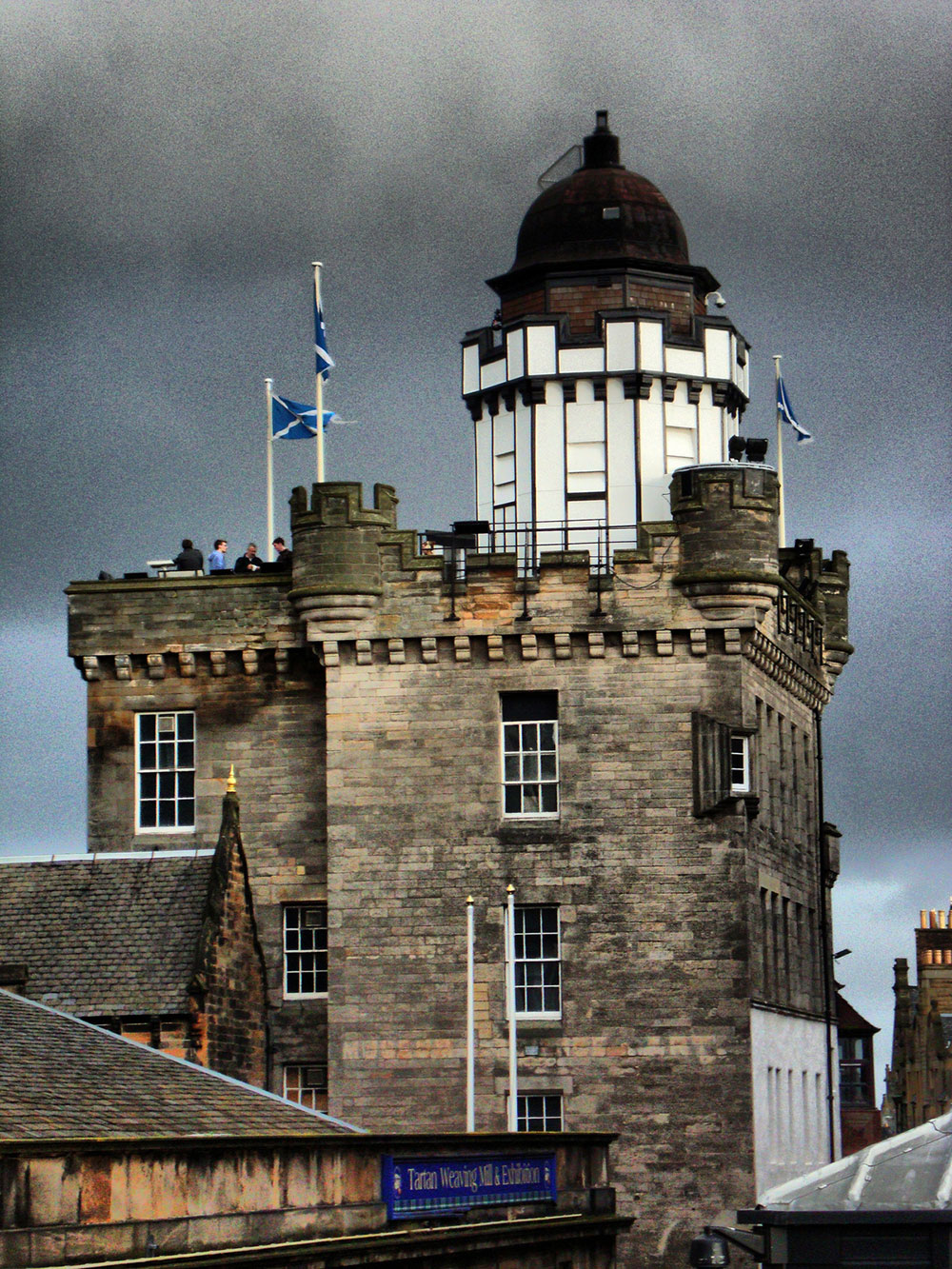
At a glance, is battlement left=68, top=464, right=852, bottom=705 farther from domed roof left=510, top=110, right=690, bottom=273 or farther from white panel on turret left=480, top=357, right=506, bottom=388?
domed roof left=510, top=110, right=690, bottom=273

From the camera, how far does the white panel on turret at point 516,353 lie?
61031 millimetres

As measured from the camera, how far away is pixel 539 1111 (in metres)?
50.3

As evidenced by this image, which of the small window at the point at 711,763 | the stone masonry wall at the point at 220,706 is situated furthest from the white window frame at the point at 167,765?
the small window at the point at 711,763

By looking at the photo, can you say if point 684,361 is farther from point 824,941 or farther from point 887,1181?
point 887,1181

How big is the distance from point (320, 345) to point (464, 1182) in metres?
22.0

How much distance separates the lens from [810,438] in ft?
208

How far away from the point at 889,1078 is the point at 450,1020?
269 feet

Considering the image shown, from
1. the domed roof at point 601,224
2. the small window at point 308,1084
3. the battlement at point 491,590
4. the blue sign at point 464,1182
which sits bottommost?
the blue sign at point 464,1182

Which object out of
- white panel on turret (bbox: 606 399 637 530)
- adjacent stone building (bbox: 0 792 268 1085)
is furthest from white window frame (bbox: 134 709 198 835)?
white panel on turret (bbox: 606 399 637 530)

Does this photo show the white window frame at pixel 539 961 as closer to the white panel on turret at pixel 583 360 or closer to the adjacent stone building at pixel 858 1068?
the white panel on turret at pixel 583 360

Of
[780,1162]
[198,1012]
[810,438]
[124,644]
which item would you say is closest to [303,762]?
[124,644]

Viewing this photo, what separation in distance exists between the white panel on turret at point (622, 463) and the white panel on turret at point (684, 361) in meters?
1.41

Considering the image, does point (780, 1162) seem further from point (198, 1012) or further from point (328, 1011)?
point (198, 1012)

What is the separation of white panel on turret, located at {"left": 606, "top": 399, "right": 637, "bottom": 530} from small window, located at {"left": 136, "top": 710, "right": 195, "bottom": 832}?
465 inches
